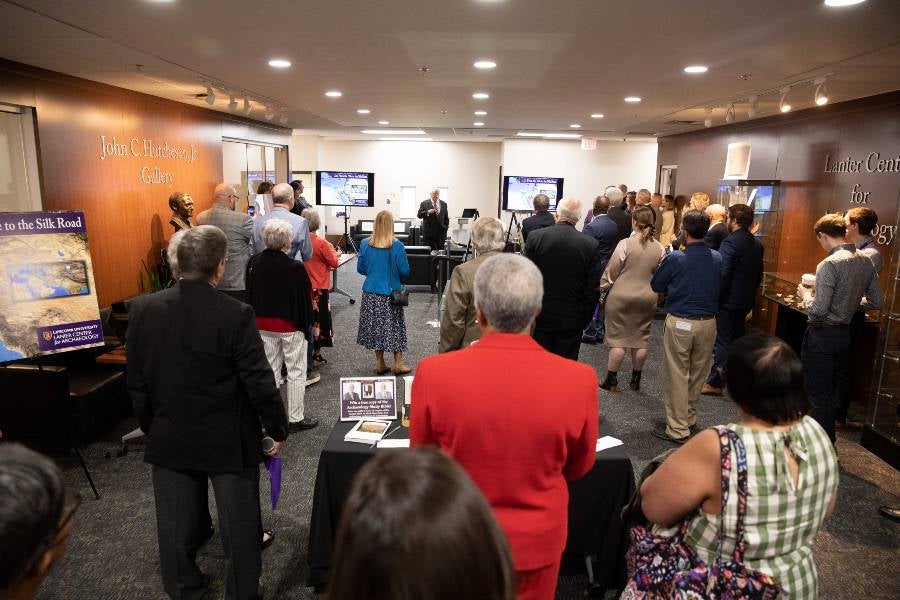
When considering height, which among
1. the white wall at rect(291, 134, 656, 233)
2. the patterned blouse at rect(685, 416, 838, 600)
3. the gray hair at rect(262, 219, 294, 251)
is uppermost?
the white wall at rect(291, 134, 656, 233)

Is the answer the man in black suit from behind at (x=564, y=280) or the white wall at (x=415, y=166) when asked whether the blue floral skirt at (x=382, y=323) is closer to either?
the man in black suit from behind at (x=564, y=280)

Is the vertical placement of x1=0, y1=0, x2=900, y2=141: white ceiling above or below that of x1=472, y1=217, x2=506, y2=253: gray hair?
above

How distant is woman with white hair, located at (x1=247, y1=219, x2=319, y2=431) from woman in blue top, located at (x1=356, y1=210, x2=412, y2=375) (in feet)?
3.39

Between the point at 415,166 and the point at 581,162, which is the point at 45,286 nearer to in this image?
the point at 581,162

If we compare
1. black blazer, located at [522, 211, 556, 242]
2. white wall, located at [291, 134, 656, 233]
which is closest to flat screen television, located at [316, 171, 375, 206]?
white wall, located at [291, 134, 656, 233]

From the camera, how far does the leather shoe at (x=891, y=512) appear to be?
3.43m

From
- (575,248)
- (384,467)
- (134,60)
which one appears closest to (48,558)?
(384,467)

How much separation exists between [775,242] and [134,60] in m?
6.95

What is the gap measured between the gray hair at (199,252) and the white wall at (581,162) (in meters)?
12.7

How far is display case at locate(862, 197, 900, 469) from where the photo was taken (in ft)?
13.0

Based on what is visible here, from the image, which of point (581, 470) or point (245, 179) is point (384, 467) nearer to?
point (581, 470)

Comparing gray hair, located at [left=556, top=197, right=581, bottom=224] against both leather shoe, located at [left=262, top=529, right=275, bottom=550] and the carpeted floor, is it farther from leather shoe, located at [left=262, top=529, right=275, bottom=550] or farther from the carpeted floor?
leather shoe, located at [left=262, top=529, right=275, bottom=550]

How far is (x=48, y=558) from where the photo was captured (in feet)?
3.14

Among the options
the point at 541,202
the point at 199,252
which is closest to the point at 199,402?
the point at 199,252
